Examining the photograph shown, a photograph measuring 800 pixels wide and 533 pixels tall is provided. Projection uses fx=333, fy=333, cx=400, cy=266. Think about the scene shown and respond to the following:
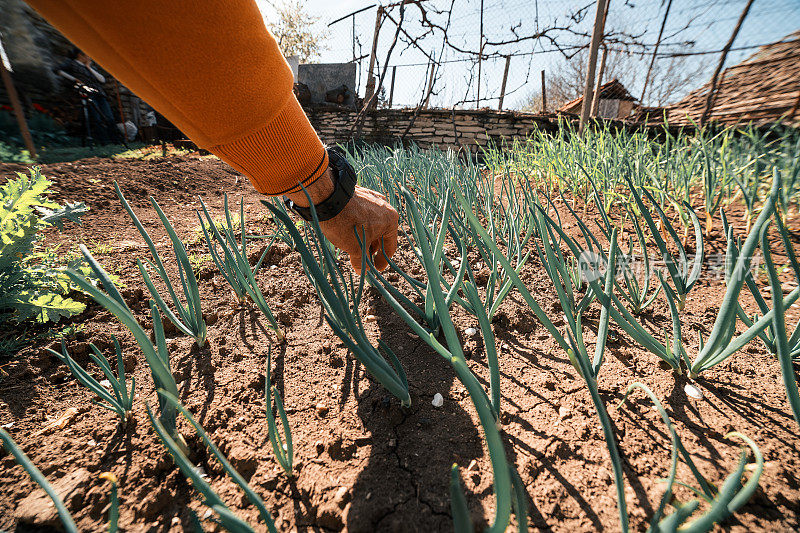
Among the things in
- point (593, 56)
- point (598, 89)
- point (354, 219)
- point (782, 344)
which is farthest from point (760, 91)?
point (354, 219)

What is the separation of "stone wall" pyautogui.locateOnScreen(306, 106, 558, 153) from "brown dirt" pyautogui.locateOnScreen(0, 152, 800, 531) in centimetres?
482

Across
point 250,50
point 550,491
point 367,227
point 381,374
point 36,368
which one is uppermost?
point 250,50

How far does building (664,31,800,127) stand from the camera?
3.12m

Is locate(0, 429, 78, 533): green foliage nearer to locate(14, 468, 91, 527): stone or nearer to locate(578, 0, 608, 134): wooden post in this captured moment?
locate(14, 468, 91, 527): stone

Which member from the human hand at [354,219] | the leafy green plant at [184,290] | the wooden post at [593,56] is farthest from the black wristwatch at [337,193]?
the wooden post at [593,56]

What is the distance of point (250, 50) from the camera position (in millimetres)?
555

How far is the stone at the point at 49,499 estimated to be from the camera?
0.49 m

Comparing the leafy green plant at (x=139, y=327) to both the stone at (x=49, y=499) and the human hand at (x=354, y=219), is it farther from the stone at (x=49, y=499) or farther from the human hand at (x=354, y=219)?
the human hand at (x=354, y=219)

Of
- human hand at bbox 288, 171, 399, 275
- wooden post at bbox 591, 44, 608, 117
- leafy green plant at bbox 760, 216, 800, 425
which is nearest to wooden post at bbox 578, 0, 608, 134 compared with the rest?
wooden post at bbox 591, 44, 608, 117

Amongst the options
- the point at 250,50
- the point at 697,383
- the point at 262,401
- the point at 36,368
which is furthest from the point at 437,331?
the point at 36,368

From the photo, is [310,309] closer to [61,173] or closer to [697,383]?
[697,383]

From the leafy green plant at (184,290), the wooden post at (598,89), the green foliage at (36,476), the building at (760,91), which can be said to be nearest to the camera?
the green foliage at (36,476)

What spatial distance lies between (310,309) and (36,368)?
634mm

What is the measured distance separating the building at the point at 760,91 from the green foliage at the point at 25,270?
3.89m
